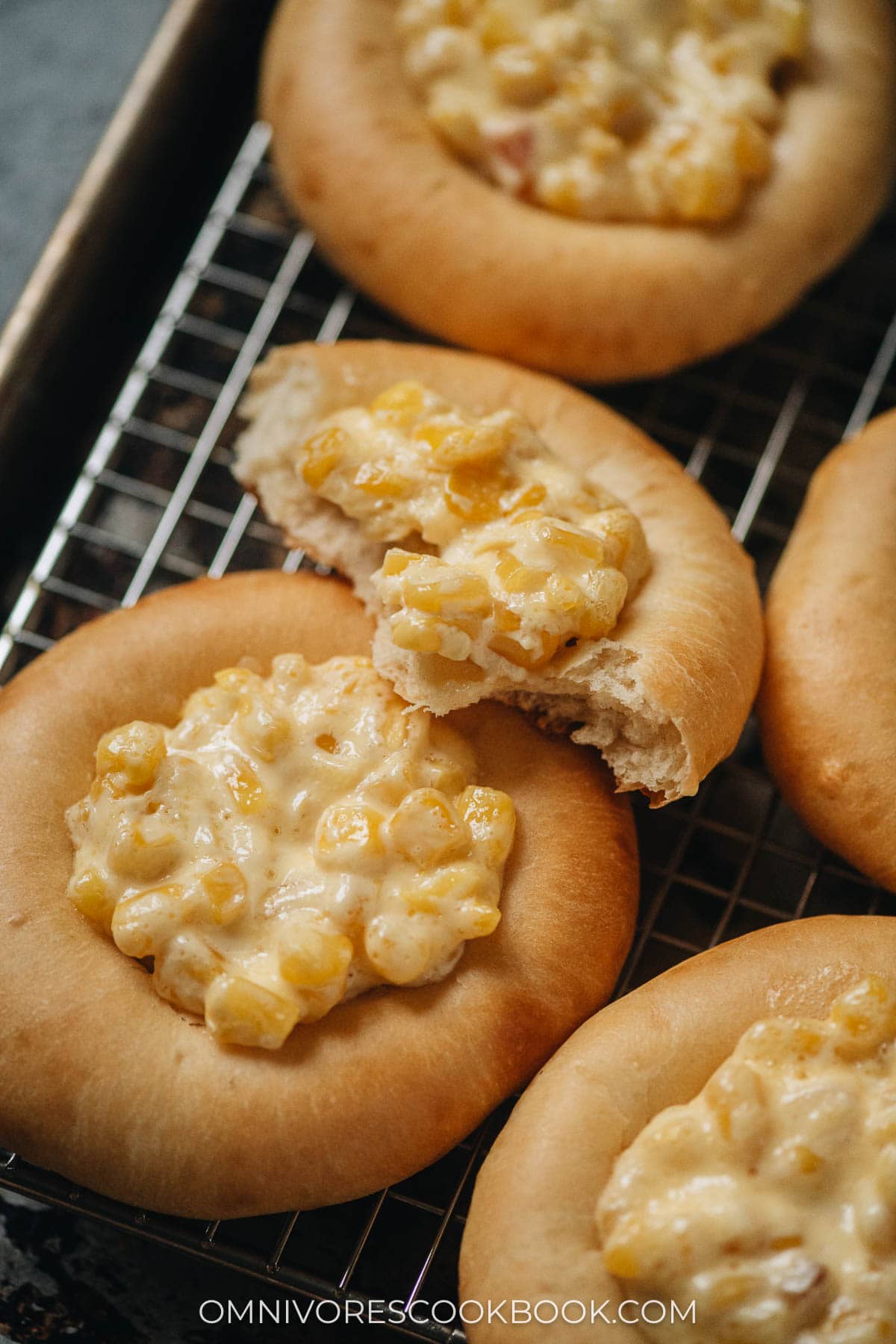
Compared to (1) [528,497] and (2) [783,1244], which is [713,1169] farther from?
(1) [528,497]

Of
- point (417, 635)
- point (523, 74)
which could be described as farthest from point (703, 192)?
point (417, 635)

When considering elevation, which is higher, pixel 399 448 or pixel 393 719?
pixel 399 448

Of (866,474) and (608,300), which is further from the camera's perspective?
(608,300)

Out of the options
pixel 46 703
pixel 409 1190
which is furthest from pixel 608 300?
pixel 409 1190

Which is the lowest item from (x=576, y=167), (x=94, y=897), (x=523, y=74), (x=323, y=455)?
(x=94, y=897)

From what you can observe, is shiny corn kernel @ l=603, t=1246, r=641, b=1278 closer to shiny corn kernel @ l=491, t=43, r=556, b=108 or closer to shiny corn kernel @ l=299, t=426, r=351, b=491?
shiny corn kernel @ l=299, t=426, r=351, b=491

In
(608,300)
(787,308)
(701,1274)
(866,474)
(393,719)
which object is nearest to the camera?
(701,1274)

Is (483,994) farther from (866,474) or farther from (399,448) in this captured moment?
(866,474)
